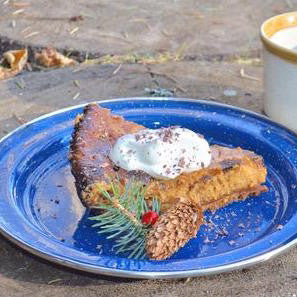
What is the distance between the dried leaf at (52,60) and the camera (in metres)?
3.64

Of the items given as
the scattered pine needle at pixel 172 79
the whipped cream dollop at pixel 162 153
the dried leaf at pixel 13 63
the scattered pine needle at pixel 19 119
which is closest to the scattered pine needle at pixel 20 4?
the dried leaf at pixel 13 63

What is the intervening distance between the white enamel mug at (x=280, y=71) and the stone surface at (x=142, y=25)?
88 centimetres

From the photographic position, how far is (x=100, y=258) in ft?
6.47

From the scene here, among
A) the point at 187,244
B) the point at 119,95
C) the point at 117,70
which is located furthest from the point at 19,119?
the point at 187,244

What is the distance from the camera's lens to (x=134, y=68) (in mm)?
3529

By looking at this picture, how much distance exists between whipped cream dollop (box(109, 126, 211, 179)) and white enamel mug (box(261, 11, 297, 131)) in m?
0.53

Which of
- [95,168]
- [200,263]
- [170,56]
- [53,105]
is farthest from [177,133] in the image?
[170,56]

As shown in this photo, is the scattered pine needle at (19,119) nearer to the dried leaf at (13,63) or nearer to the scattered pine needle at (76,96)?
the scattered pine needle at (76,96)

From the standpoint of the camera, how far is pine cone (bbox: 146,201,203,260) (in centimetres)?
199

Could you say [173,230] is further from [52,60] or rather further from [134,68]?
[52,60]

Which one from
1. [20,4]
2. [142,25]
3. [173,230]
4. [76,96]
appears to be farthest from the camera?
[20,4]

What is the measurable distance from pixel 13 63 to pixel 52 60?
0.64 feet

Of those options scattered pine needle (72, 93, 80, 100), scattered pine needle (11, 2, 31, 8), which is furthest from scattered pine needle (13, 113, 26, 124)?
scattered pine needle (11, 2, 31, 8)

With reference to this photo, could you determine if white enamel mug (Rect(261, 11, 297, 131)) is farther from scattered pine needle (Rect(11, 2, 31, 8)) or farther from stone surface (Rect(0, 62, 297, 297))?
scattered pine needle (Rect(11, 2, 31, 8))
